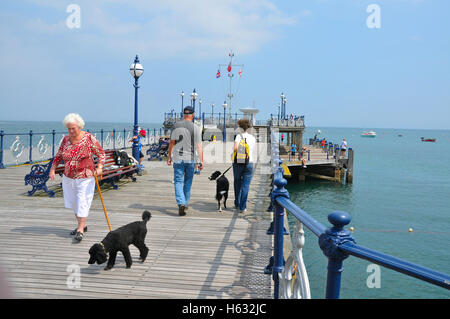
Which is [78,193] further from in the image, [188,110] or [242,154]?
[242,154]

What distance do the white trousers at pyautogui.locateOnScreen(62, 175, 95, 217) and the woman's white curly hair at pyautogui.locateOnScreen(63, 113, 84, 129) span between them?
2.74 feet

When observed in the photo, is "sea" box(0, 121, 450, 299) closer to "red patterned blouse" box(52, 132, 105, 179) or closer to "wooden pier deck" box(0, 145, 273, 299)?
"wooden pier deck" box(0, 145, 273, 299)

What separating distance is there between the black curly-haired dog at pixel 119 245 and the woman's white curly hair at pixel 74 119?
1.87m

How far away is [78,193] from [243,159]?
3.14m

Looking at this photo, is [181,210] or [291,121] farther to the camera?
[291,121]

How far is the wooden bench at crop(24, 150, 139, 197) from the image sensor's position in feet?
27.7

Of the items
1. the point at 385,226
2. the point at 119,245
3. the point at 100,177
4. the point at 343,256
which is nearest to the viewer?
the point at 343,256

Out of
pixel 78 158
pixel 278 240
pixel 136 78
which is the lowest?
pixel 278 240

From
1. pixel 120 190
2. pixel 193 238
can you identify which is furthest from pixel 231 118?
Answer: pixel 193 238

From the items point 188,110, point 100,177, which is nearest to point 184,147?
point 188,110

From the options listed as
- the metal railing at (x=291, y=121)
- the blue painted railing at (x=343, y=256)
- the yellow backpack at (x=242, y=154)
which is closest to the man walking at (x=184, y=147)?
the yellow backpack at (x=242, y=154)

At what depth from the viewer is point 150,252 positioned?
16.0ft

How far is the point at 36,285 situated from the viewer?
377 cm

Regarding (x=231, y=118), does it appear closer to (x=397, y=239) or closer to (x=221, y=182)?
(x=397, y=239)
